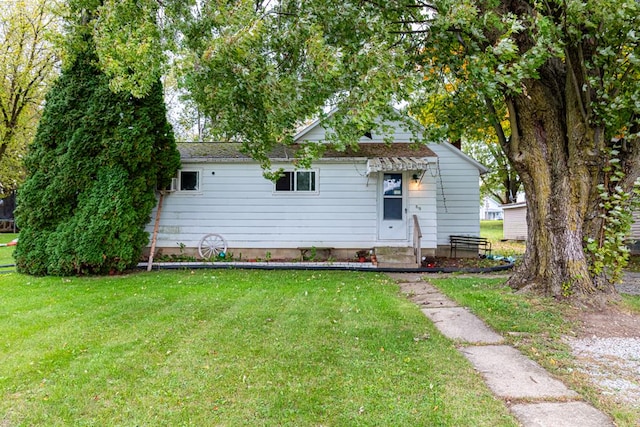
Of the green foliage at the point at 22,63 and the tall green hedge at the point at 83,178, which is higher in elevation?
the green foliage at the point at 22,63

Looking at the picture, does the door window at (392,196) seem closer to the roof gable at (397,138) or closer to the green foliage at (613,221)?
the roof gable at (397,138)

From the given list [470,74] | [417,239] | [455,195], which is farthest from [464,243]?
[470,74]

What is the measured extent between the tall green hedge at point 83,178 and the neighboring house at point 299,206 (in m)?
2.05

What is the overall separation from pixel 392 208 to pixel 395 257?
5.00 ft

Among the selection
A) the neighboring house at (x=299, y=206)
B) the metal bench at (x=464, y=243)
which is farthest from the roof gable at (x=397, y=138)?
the metal bench at (x=464, y=243)

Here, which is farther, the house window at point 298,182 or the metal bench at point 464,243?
the metal bench at point 464,243

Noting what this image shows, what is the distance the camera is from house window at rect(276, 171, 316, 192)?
33.8ft

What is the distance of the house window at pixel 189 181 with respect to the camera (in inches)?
412

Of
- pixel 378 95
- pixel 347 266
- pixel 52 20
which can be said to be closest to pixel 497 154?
pixel 347 266

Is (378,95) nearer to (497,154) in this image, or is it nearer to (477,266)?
(477,266)

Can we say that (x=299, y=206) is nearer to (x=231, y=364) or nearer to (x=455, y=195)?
(x=455, y=195)

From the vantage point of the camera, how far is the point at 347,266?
29.9 ft

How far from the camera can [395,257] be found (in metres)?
9.41

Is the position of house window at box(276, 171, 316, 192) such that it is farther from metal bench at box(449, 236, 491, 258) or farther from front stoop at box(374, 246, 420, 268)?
metal bench at box(449, 236, 491, 258)
